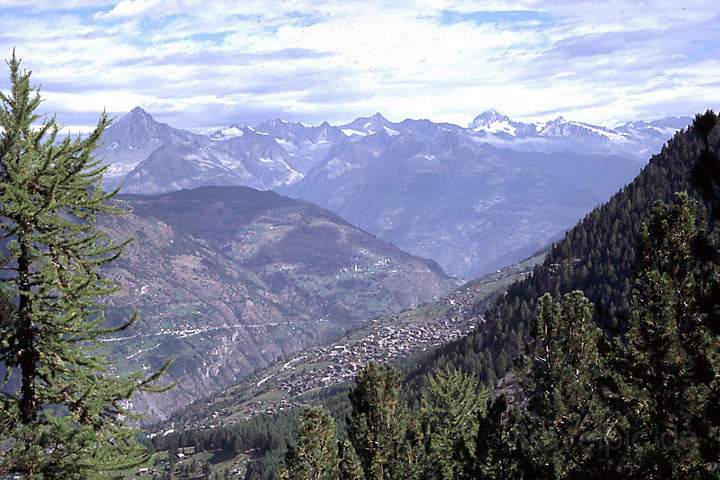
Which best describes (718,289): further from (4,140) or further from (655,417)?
(4,140)

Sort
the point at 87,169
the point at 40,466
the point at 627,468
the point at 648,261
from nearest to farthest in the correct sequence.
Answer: the point at 40,466 < the point at 87,169 < the point at 627,468 < the point at 648,261

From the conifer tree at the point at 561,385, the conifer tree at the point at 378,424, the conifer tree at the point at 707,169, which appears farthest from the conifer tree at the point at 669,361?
the conifer tree at the point at 378,424

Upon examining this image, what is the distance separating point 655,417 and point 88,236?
2293 cm

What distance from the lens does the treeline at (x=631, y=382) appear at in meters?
23.5

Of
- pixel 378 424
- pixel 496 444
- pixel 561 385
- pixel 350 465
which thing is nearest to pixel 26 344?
pixel 561 385

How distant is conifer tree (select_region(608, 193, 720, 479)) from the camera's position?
78.7 ft

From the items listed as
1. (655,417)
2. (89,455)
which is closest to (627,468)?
(655,417)

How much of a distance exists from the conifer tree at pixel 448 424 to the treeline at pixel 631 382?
11785 mm

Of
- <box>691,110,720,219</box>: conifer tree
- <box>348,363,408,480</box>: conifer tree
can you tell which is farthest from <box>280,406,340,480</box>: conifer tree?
<box>691,110,720,219</box>: conifer tree

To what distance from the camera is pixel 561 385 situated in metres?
35.9

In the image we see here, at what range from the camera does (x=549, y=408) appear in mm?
35812

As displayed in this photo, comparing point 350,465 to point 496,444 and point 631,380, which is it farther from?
point 631,380

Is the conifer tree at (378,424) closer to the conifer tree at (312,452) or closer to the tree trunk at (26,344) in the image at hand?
the conifer tree at (312,452)

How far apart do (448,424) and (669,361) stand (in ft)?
162
